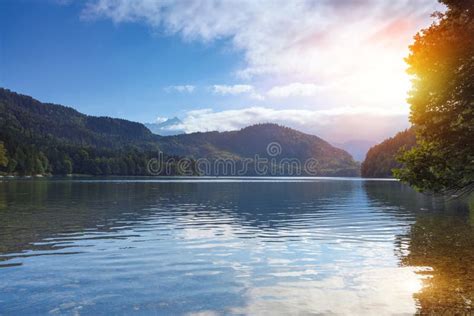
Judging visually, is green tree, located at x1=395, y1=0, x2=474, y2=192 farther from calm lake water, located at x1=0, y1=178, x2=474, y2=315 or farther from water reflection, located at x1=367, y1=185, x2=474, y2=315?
calm lake water, located at x1=0, y1=178, x2=474, y2=315

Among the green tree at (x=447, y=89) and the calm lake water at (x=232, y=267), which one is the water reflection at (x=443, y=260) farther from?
the green tree at (x=447, y=89)

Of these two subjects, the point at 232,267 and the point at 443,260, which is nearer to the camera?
the point at 232,267

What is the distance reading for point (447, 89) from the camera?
2728 cm

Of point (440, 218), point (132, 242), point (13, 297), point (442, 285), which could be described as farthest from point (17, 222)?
point (440, 218)

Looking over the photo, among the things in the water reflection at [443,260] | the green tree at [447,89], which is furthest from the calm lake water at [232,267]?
the green tree at [447,89]

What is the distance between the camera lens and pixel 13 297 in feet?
60.3

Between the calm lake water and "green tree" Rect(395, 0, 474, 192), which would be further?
"green tree" Rect(395, 0, 474, 192)

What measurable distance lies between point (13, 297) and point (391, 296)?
635 inches

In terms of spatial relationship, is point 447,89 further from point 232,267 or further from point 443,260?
point 232,267

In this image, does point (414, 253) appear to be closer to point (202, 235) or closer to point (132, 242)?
point (202, 235)

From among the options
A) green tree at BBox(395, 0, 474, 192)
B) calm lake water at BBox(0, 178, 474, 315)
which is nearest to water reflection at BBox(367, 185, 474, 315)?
calm lake water at BBox(0, 178, 474, 315)

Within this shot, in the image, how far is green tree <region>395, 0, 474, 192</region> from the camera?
2603 centimetres

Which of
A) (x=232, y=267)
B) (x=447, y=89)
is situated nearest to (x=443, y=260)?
(x=447, y=89)

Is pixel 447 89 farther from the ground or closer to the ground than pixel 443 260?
farther from the ground
